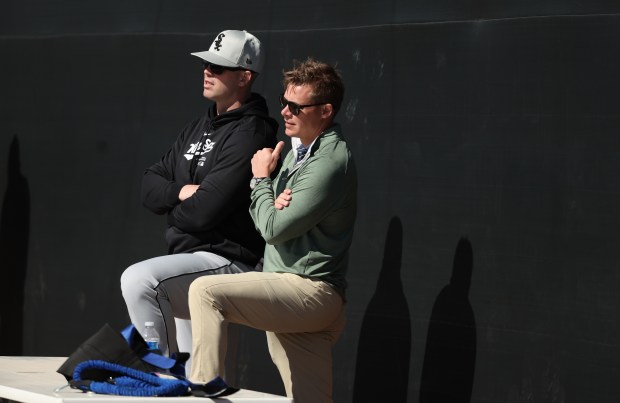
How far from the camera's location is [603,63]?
167 inches

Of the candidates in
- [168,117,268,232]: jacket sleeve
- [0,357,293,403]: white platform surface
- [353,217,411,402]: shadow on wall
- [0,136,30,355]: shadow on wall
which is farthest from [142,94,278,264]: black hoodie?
[0,136,30,355]: shadow on wall

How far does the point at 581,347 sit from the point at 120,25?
3063mm

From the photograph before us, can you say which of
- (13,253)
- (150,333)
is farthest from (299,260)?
(13,253)

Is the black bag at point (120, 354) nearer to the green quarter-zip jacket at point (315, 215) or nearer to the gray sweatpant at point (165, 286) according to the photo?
the green quarter-zip jacket at point (315, 215)

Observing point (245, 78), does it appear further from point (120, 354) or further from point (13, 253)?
point (13, 253)

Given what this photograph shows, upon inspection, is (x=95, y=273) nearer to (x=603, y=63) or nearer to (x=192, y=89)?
(x=192, y=89)

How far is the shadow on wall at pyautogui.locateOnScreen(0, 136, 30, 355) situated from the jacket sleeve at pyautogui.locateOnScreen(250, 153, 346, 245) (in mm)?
2733

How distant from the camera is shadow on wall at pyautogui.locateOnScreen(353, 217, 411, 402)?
4.71 metres

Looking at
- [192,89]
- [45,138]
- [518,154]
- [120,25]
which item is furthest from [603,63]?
[45,138]

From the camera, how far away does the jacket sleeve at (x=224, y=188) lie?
14.0 ft

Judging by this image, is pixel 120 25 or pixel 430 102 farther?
pixel 120 25

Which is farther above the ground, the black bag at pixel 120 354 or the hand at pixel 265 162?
the hand at pixel 265 162

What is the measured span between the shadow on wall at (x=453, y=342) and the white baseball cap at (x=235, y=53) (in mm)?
1108

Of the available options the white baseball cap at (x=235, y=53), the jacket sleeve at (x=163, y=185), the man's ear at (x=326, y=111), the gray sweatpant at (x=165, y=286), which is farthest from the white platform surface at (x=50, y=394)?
the white baseball cap at (x=235, y=53)
